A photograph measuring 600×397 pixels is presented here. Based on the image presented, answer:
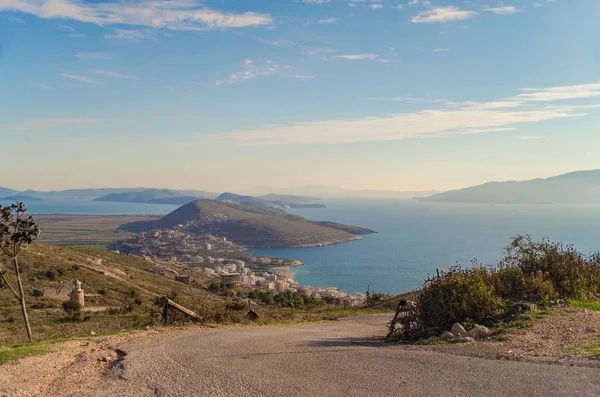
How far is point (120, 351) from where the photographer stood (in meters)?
8.77

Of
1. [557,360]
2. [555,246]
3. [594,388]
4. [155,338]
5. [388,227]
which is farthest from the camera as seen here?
[388,227]

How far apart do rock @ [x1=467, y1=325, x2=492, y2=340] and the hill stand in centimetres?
13310

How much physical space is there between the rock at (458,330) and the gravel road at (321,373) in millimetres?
1325

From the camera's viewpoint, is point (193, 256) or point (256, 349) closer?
point (256, 349)

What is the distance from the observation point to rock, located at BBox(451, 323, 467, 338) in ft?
29.5

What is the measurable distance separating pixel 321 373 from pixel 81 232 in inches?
6450

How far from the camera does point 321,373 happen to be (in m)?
6.91

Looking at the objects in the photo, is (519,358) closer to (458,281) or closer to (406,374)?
(406,374)

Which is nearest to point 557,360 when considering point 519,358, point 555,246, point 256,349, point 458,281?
point 519,358

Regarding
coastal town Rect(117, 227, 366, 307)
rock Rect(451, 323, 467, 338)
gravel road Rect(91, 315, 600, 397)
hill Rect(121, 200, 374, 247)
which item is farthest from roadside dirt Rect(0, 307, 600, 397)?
hill Rect(121, 200, 374, 247)

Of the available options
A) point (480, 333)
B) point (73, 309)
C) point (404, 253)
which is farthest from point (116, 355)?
point (404, 253)

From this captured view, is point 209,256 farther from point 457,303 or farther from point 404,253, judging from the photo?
point 457,303

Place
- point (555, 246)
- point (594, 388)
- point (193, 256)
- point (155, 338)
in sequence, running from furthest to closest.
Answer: point (193, 256) < point (555, 246) < point (155, 338) < point (594, 388)

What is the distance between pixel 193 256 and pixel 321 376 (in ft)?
356
